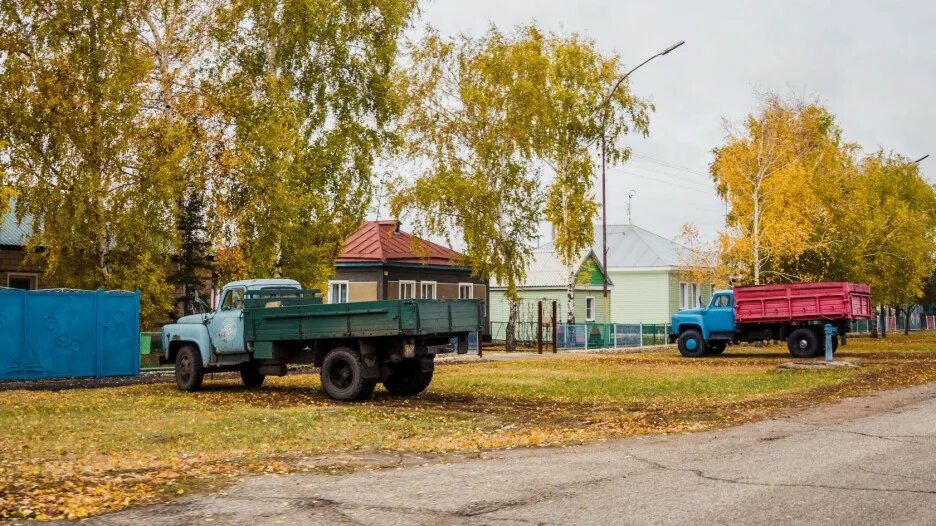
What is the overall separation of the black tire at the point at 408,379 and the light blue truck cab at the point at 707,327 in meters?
18.2

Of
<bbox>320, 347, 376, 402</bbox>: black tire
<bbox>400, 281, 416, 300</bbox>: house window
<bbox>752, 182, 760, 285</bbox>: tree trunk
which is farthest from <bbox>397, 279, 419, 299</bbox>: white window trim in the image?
<bbox>320, 347, 376, 402</bbox>: black tire

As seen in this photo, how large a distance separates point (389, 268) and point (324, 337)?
25.0m

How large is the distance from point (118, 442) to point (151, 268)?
52.8 ft

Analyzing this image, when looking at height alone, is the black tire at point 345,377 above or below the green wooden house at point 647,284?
below

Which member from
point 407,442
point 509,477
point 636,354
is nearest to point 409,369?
point 407,442

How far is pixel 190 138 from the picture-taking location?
92.6ft

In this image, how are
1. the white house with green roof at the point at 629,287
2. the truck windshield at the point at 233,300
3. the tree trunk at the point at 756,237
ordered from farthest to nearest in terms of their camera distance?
the white house with green roof at the point at 629,287 → the tree trunk at the point at 756,237 → the truck windshield at the point at 233,300

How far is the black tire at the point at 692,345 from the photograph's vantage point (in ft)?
114

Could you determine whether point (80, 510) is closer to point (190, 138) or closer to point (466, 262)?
point (190, 138)

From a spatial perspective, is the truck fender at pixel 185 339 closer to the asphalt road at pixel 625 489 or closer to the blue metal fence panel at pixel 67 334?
the blue metal fence panel at pixel 67 334

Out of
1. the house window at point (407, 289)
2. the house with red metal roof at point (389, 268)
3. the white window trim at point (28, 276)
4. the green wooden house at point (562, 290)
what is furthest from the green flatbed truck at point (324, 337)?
the green wooden house at point (562, 290)

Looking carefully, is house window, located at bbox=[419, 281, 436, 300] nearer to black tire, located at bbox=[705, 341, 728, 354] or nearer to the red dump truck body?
black tire, located at bbox=[705, 341, 728, 354]

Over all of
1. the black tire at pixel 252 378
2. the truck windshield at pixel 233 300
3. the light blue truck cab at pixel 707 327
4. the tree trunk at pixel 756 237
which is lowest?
the black tire at pixel 252 378

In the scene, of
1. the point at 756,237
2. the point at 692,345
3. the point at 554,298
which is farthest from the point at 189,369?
the point at 554,298
